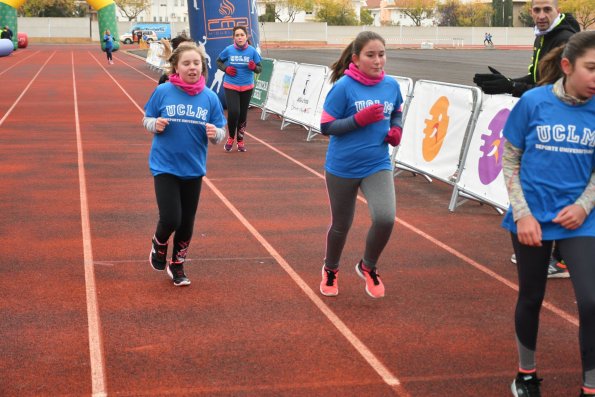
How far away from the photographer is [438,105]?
1065 cm

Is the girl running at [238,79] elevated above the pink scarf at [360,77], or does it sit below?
below

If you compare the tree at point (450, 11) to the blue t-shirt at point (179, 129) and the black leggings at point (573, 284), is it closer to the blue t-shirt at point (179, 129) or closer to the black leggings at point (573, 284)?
the blue t-shirt at point (179, 129)

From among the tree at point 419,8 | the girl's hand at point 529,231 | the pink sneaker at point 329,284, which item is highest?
the tree at point 419,8

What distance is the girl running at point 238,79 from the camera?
14.2 meters

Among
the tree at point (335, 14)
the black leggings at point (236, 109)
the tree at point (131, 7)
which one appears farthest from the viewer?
the tree at point (131, 7)

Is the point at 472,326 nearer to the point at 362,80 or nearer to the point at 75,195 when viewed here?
the point at 362,80

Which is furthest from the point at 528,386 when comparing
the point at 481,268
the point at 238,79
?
the point at 238,79

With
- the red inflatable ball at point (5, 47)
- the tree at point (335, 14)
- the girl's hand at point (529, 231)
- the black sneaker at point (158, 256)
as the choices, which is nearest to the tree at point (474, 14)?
the tree at point (335, 14)

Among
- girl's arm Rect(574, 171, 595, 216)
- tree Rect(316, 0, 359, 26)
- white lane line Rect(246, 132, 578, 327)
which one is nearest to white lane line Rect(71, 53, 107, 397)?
girl's arm Rect(574, 171, 595, 216)

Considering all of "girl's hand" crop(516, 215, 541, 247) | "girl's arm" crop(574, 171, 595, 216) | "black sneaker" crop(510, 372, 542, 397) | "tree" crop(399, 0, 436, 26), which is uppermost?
"tree" crop(399, 0, 436, 26)

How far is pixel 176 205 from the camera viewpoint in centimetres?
658

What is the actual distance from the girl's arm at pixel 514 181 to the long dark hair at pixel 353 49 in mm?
1869

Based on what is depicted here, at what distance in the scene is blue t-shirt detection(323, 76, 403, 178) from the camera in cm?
602

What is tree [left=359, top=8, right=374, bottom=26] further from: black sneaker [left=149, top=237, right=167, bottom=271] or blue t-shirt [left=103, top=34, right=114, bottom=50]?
black sneaker [left=149, top=237, right=167, bottom=271]
